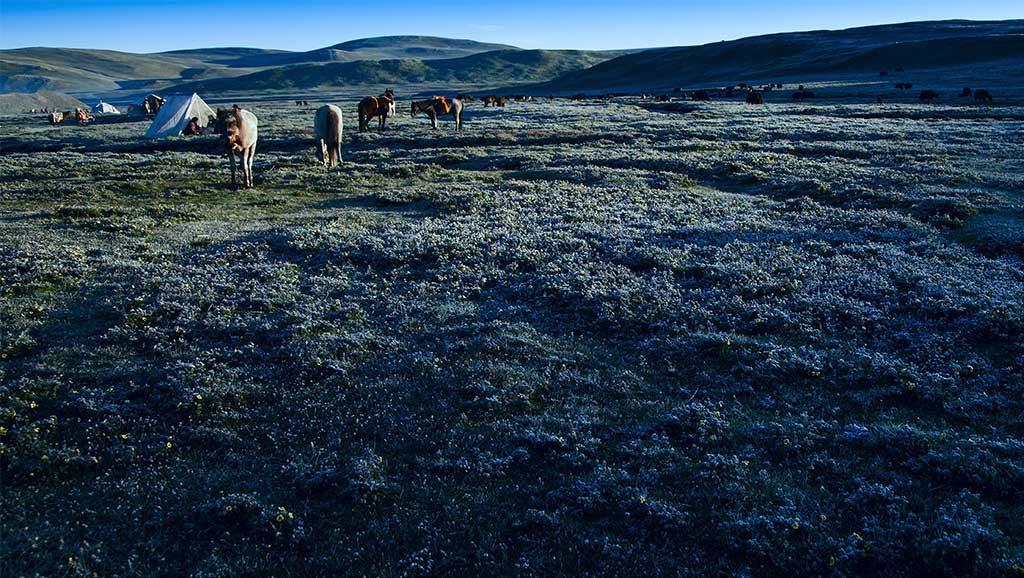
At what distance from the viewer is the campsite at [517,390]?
6664 millimetres

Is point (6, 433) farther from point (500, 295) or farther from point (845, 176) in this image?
point (845, 176)

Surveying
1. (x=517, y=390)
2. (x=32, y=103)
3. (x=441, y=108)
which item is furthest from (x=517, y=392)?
(x=32, y=103)

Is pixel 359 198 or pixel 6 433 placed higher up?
pixel 359 198

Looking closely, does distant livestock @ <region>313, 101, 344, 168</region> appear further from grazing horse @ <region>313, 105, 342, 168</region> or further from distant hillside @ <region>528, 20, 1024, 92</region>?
distant hillside @ <region>528, 20, 1024, 92</region>

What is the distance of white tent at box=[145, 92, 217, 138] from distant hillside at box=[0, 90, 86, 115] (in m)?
90.8

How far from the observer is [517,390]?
31.7ft

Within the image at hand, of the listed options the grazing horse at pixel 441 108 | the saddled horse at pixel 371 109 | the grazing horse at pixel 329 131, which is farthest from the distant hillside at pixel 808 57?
the grazing horse at pixel 329 131

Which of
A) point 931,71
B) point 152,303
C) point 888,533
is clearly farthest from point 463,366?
point 931,71

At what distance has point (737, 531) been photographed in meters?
6.71

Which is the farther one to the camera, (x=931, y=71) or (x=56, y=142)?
(x=931, y=71)

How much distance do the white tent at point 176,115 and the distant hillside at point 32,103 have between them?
298 ft

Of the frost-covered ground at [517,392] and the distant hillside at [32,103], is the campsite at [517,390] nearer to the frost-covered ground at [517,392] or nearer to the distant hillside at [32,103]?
the frost-covered ground at [517,392]

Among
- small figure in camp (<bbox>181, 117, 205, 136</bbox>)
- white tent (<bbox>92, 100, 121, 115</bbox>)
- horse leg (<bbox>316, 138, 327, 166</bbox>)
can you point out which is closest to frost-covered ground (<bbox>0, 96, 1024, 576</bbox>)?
horse leg (<bbox>316, 138, 327, 166</bbox>)

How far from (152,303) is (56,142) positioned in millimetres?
47960
